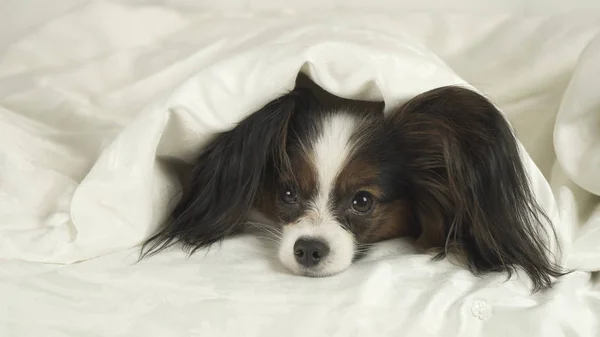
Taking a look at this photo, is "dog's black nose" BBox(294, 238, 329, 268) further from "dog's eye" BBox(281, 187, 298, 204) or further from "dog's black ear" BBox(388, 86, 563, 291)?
"dog's black ear" BBox(388, 86, 563, 291)

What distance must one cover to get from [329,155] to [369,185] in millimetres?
131

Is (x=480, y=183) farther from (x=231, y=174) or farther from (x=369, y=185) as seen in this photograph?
(x=231, y=174)

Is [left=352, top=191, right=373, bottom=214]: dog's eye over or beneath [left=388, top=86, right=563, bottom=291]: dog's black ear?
beneath

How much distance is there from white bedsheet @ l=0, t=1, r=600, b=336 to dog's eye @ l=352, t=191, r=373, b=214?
4.5 inches

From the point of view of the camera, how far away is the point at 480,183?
1754mm

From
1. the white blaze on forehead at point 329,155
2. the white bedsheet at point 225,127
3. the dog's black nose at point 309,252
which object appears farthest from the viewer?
the white blaze on forehead at point 329,155

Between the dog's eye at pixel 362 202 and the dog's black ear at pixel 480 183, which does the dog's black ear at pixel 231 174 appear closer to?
the dog's eye at pixel 362 202

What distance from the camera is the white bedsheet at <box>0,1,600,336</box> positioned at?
Answer: 1.45 meters

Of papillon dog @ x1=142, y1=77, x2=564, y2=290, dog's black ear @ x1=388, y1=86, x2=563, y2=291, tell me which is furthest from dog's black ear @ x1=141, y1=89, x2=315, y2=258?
dog's black ear @ x1=388, y1=86, x2=563, y2=291

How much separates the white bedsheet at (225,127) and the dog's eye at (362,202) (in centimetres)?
11

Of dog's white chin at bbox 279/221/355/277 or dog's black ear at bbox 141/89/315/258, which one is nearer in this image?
dog's white chin at bbox 279/221/355/277

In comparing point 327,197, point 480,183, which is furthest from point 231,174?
point 480,183

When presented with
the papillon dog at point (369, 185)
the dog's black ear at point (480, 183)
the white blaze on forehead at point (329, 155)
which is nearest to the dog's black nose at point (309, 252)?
the papillon dog at point (369, 185)

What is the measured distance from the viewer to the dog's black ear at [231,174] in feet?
5.91
